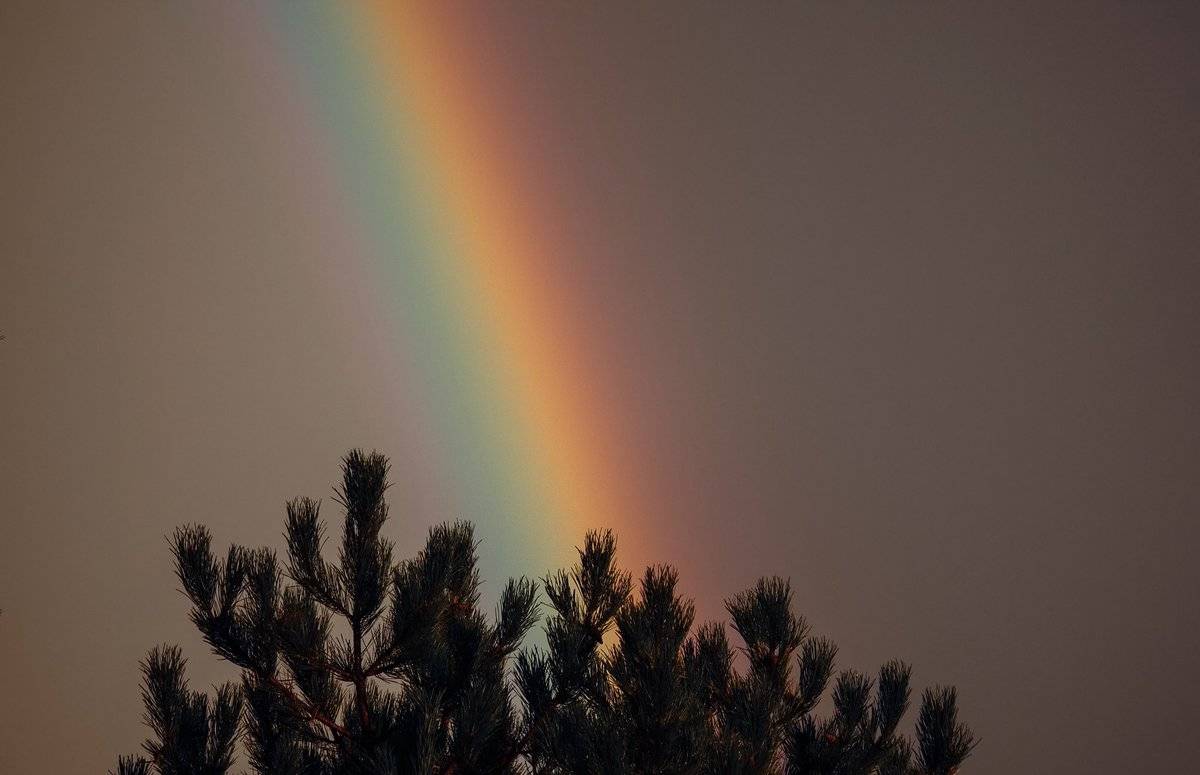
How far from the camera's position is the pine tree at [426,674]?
169cm

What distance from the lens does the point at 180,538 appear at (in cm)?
221

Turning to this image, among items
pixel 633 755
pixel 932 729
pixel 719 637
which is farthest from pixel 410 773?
pixel 932 729

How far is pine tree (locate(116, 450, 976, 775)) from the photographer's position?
1.69 meters

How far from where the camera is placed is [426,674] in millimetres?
1951

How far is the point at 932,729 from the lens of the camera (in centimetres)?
294

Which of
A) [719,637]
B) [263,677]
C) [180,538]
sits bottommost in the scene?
[263,677]

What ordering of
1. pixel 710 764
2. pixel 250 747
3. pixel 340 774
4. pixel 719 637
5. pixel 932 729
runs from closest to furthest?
pixel 710 764 < pixel 340 774 < pixel 250 747 < pixel 719 637 < pixel 932 729

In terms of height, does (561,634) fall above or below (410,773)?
above

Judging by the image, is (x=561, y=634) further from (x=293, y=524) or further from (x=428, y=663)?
(x=293, y=524)

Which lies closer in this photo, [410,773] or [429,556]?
[410,773]

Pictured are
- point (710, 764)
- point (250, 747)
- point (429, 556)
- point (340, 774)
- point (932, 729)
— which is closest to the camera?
point (710, 764)

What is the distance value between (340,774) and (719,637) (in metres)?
1.25

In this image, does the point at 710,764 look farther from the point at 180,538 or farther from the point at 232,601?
the point at 180,538

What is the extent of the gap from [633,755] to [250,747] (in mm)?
892
